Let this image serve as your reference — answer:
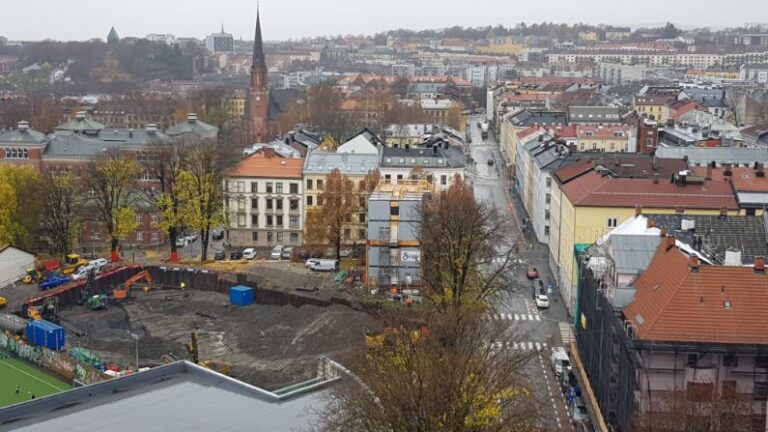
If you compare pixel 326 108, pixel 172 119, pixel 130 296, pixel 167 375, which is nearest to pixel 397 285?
pixel 130 296

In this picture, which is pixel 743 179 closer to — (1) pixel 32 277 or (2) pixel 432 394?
(2) pixel 432 394

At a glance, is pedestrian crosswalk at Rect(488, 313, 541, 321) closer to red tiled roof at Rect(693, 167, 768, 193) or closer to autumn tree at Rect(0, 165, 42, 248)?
red tiled roof at Rect(693, 167, 768, 193)

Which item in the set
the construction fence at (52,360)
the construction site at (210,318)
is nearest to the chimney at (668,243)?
the construction site at (210,318)

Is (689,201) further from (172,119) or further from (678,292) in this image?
(172,119)

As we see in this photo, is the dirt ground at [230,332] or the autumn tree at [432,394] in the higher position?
the autumn tree at [432,394]

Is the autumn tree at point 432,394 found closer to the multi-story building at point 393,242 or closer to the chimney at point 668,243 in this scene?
the chimney at point 668,243

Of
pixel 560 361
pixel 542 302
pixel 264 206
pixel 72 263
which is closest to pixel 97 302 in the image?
pixel 72 263
